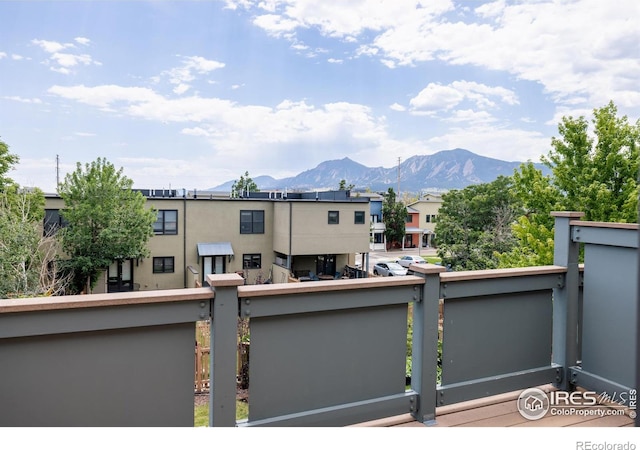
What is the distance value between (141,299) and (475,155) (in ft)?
457

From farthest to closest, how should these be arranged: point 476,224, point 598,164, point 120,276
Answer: point 476,224 → point 120,276 → point 598,164

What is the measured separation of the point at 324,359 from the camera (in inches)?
72.7

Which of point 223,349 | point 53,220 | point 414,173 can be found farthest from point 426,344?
point 414,173

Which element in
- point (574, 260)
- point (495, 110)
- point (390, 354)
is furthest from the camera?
point (495, 110)

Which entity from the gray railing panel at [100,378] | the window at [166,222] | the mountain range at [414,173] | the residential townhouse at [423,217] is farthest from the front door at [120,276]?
the mountain range at [414,173]

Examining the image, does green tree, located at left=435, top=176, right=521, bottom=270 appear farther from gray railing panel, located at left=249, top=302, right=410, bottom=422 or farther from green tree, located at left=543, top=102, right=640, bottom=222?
gray railing panel, located at left=249, top=302, right=410, bottom=422

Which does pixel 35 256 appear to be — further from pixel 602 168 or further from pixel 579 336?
pixel 602 168

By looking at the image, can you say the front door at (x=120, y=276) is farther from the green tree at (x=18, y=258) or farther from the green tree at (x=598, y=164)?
the green tree at (x=598, y=164)

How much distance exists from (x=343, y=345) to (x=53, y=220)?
17.6 meters

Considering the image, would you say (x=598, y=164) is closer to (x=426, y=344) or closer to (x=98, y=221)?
(x=426, y=344)

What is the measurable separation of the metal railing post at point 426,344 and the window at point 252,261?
17211 millimetres

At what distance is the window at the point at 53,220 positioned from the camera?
16078 mm
